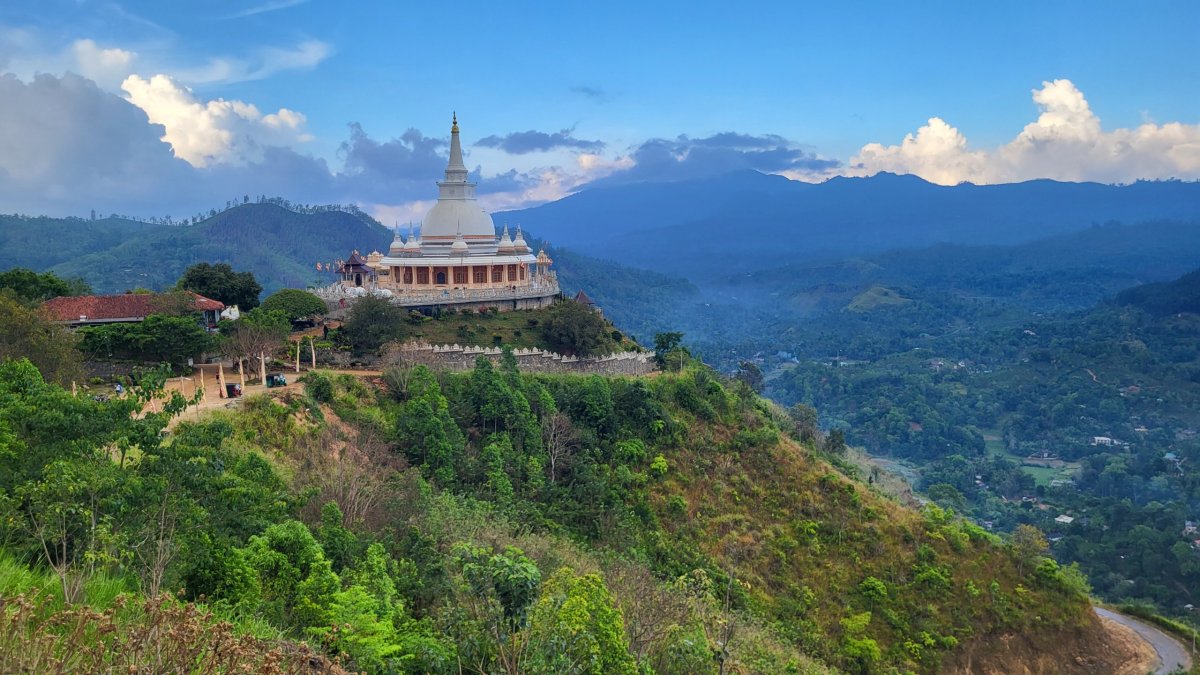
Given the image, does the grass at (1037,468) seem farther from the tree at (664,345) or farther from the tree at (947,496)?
the tree at (664,345)

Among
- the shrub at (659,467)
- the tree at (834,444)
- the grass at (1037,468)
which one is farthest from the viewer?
the grass at (1037,468)

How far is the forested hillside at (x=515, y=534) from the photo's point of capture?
13445 millimetres

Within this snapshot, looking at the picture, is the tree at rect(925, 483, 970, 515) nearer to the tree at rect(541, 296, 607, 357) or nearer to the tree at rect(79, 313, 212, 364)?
the tree at rect(541, 296, 607, 357)

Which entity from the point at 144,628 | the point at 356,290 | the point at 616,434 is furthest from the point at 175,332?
the point at 144,628

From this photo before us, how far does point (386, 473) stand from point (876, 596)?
1662 cm

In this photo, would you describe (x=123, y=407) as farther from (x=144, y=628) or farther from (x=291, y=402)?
(x=291, y=402)

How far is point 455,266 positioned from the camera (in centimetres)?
4328

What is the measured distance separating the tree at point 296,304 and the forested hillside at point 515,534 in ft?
26.5

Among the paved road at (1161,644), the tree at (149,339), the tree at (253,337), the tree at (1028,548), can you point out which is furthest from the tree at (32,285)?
the paved road at (1161,644)

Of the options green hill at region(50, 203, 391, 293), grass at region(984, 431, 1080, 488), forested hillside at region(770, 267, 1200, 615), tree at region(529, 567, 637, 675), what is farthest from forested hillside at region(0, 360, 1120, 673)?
green hill at region(50, 203, 391, 293)

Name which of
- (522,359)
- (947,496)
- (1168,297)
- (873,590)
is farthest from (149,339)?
(1168,297)

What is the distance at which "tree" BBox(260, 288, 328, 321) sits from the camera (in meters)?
36.6

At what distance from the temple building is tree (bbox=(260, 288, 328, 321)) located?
3.07 meters

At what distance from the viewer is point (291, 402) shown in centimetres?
2641
